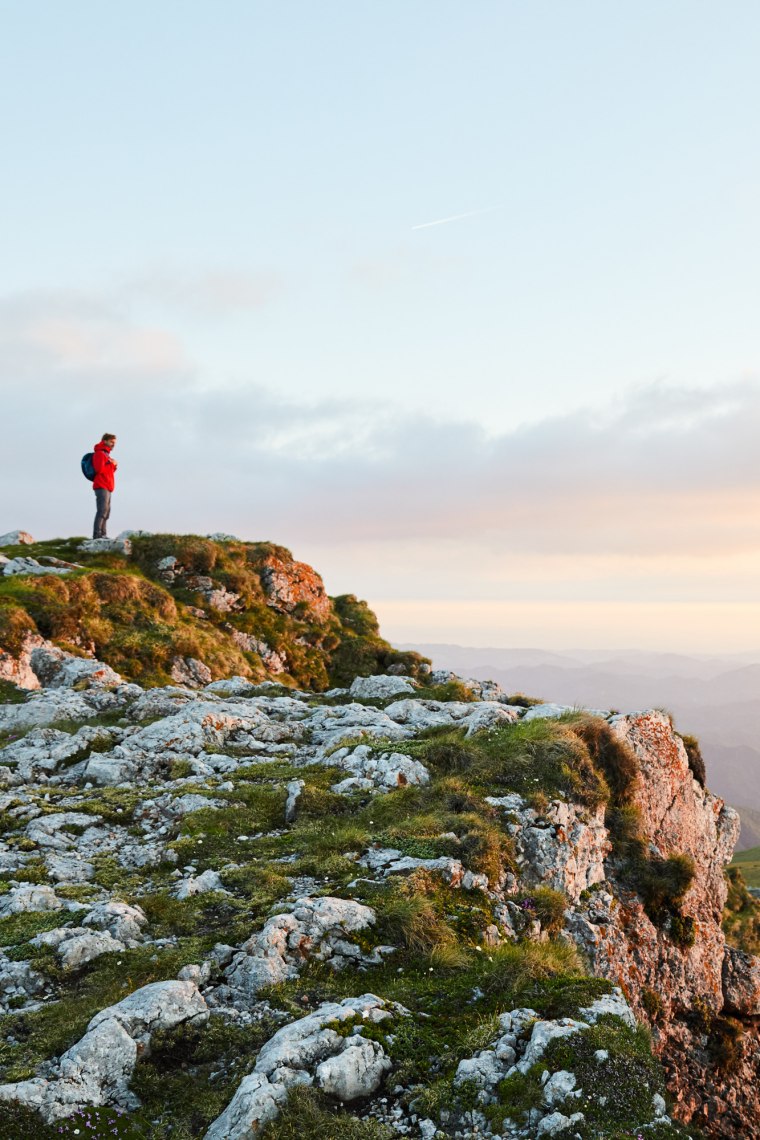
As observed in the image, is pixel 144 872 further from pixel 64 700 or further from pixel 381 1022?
pixel 64 700

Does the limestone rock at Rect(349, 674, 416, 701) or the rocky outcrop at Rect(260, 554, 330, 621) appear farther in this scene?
the rocky outcrop at Rect(260, 554, 330, 621)

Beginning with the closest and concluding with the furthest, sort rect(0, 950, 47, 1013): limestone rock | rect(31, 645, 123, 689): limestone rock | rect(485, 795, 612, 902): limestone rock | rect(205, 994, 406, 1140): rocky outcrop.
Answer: rect(205, 994, 406, 1140): rocky outcrop, rect(0, 950, 47, 1013): limestone rock, rect(485, 795, 612, 902): limestone rock, rect(31, 645, 123, 689): limestone rock

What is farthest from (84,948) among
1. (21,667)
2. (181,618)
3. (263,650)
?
(263,650)

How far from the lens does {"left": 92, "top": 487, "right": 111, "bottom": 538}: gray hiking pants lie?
3903 centimetres

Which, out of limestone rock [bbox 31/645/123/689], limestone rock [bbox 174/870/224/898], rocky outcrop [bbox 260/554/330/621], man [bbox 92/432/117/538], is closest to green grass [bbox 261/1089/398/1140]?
limestone rock [bbox 174/870/224/898]

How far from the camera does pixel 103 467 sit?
3738 cm

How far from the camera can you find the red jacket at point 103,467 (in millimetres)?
36844

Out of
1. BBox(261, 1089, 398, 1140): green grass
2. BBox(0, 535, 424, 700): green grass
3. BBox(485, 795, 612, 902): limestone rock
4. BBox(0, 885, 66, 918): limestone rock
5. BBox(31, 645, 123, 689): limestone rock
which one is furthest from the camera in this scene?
BBox(0, 535, 424, 700): green grass

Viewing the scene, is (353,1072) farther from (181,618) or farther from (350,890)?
(181,618)

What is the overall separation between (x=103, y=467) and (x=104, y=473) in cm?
40

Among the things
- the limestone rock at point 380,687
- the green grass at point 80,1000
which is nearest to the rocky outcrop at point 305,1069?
the green grass at point 80,1000

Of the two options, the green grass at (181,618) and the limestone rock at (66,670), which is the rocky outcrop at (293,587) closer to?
the green grass at (181,618)

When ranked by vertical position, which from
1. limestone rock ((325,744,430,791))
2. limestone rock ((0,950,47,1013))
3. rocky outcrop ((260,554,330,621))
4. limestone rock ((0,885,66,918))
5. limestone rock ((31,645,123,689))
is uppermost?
rocky outcrop ((260,554,330,621))

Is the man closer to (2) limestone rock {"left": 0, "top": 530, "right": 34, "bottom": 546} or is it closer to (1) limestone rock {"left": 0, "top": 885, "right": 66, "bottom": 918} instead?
(2) limestone rock {"left": 0, "top": 530, "right": 34, "bottom": 546}
